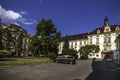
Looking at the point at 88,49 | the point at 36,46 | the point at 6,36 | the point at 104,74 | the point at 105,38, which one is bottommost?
the point at 104,74

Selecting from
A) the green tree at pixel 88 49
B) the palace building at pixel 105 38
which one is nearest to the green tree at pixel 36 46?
the green tree at pixel 88 49

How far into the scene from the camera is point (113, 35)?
87062mm

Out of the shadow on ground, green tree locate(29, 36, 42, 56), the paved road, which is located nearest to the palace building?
green tree locate(29, 36, 42, 56)

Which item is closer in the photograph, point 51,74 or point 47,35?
point 51,74

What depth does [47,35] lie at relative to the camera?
51969mm

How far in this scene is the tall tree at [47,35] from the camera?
48281 mm

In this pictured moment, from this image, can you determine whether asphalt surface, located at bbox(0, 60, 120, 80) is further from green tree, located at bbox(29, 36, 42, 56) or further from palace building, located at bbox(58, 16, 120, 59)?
palace building, located at bbox(58, 16, 120, 59)

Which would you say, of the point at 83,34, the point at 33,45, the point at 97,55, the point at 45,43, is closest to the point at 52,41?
the point at 45,43

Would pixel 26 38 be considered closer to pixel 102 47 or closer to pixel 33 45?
pixel 102 47

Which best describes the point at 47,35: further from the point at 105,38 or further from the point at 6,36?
the point at 105,38

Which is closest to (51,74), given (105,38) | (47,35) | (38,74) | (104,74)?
(38,74)

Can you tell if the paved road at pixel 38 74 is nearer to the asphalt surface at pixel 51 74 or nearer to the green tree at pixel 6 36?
the asphalt surface at pixel 51 74

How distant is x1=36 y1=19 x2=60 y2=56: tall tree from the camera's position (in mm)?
48281

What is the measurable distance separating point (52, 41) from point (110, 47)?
47364 millimetres
